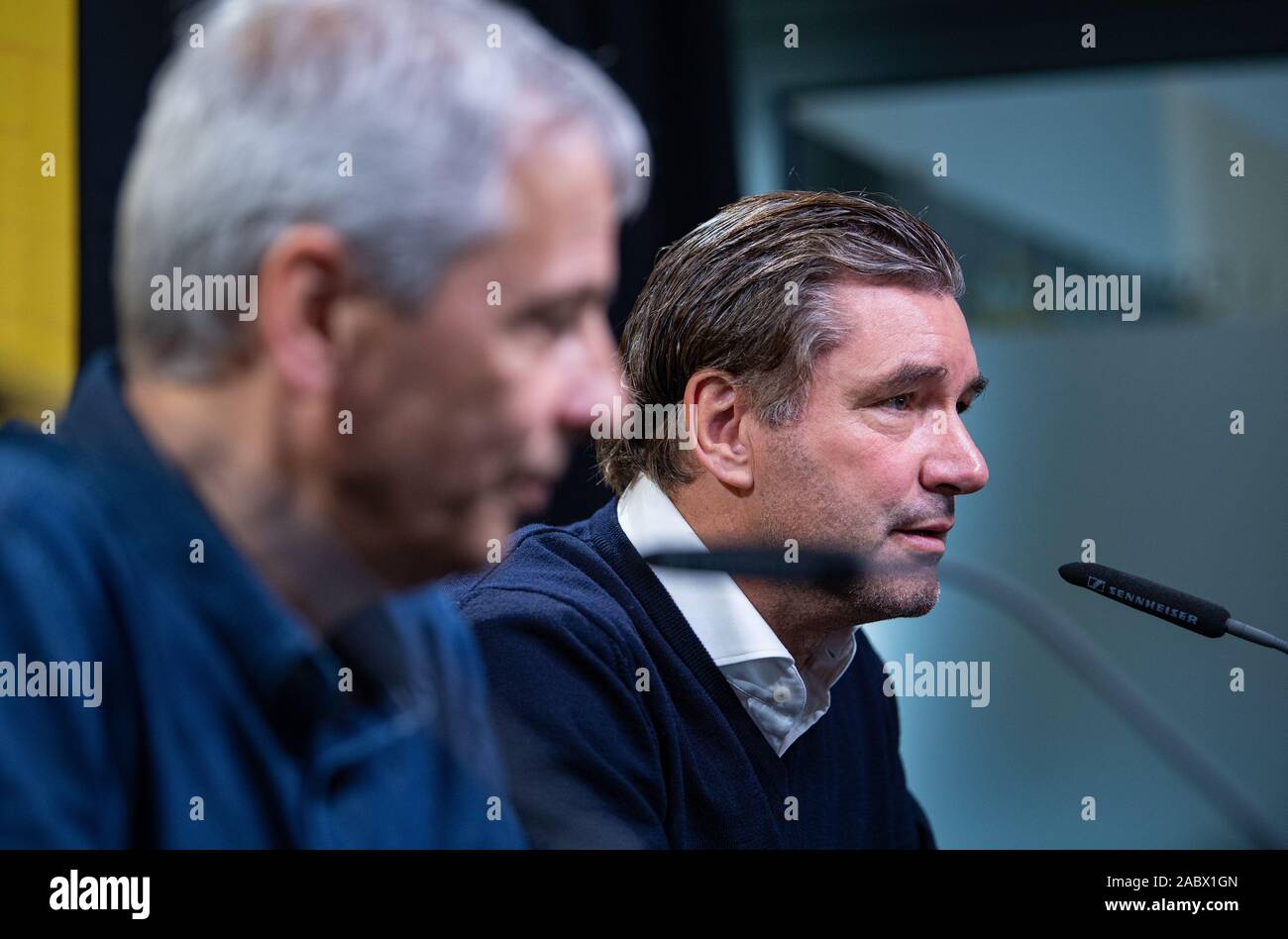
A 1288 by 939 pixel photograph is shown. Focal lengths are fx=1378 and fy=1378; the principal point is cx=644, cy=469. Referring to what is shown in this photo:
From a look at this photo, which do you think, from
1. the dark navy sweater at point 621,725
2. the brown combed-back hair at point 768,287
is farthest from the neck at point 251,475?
the brown combed-back hair at point 768,287

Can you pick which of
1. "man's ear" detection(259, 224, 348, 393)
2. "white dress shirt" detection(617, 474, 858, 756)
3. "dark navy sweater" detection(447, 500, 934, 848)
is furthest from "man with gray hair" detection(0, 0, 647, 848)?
"white dress shirt" detection(617, 474, 858, 756)

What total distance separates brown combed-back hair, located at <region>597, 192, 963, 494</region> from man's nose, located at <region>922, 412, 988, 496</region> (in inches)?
5.2

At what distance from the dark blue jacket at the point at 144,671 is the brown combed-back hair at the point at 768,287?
2.12ft

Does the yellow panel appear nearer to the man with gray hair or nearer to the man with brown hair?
the man with brown hair

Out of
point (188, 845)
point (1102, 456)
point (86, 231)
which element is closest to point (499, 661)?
point (188, 845)

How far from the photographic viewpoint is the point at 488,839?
95 centimetres

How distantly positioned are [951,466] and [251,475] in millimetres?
752

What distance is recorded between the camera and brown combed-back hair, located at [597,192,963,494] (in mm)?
1304

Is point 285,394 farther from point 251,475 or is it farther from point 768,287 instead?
point 768,287

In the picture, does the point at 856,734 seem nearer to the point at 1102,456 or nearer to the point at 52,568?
the point at 1102,456

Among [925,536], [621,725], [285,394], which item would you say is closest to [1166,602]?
[925,536]

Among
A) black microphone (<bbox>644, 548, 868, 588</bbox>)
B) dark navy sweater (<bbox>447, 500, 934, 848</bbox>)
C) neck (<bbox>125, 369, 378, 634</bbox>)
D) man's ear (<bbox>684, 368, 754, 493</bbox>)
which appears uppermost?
man's ear (<bbox>684, 368, 754, 493</bbox>)
